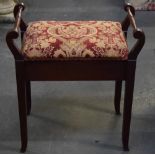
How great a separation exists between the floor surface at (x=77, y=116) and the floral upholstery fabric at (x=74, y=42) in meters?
0.46

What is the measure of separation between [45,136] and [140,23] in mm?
1536

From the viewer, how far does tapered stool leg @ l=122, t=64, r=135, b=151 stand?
64.6 inches

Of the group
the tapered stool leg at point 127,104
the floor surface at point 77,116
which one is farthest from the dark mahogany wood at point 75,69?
the floor surface at point 77,116

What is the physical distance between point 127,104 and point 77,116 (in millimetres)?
395

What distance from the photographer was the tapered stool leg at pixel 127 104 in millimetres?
1642

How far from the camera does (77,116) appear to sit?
204 centimetres

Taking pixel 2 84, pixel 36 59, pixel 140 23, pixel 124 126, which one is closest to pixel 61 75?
pixel 36 59

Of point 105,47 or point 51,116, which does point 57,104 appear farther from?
point 105,47

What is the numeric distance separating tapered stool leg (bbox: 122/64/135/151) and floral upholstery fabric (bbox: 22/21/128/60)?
3.1 inches

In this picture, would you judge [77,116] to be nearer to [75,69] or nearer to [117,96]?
[117,96]

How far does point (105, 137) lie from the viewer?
190cm

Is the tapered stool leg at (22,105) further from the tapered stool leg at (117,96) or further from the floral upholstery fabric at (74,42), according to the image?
the tapered stool leg at (117,96)

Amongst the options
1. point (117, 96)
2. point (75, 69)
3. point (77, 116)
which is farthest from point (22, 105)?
point (117, 96)

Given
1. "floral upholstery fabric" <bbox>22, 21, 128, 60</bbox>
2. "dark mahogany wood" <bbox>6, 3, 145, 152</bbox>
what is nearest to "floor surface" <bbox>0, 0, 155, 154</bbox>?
"dark mahogany wood" <bbox>6, 3, 145, 152</bbox>
